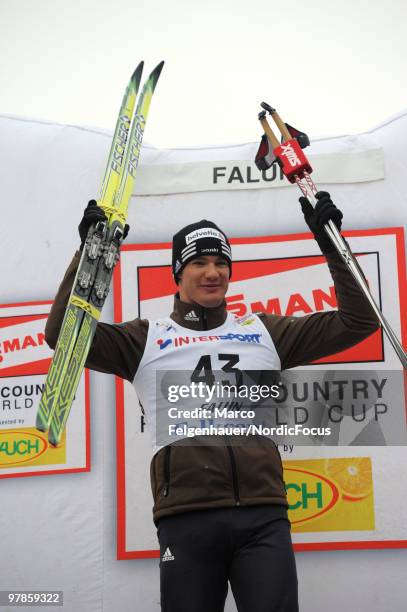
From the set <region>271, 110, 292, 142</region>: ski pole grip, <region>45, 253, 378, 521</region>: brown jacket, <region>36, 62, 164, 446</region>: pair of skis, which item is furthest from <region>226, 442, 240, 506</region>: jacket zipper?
<region>271, 110, 292, 142</region>: ski pole grip

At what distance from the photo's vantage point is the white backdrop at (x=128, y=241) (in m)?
2.99

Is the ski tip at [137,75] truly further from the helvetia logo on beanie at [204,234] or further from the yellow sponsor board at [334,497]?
the yellow sponsor board at [334,497]

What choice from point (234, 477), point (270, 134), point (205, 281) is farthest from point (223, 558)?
point (270, 134)

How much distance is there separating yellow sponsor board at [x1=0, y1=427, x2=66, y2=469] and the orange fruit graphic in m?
1.01

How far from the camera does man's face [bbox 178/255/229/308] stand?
95.9 inches

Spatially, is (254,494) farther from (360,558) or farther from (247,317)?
(360,558)

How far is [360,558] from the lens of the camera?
298 cm

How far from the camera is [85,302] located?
242 centimetres

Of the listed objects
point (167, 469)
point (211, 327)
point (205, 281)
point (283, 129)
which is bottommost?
point (167, 469)

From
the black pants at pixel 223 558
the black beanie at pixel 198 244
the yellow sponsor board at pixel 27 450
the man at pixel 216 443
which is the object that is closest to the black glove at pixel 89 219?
the man at pixel 216 443

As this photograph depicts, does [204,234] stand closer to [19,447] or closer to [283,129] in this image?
[283,129]

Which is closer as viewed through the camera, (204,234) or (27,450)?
(204,234)

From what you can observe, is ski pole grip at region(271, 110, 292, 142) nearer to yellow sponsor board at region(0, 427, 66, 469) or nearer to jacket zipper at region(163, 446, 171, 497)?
jacket zipper at region(163, 446, 171, 497)

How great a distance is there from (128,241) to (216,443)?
1250 mm
